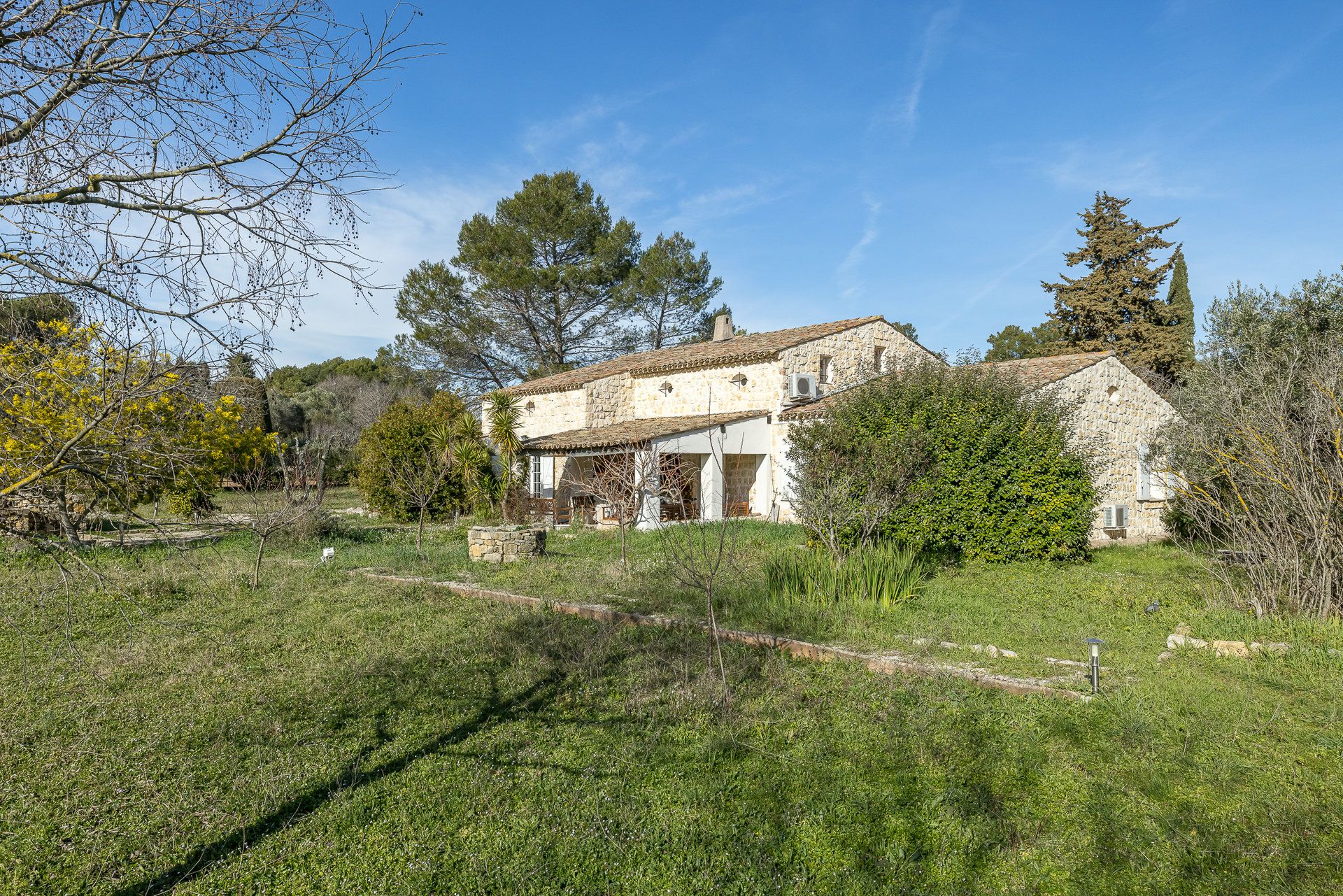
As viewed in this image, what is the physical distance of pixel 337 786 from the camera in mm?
4453

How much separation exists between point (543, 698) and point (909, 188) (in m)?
12.8

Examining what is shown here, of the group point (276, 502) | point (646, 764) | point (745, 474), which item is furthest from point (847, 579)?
point (745, 474)

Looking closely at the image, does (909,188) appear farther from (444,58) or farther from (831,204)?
(444,58)

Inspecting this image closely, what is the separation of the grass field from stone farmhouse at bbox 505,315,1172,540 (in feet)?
27.4

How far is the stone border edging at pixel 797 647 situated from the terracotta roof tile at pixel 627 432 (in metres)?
9.04

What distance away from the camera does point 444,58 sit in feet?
12.0

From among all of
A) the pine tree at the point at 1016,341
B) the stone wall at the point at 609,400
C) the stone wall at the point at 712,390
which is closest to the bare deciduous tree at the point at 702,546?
the stone wall at the point at 712,390

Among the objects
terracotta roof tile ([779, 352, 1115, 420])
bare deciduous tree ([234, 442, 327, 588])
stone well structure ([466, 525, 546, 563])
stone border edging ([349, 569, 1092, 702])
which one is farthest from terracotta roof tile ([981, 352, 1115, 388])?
bare deciduous tree ([234, 442, 327, 588])

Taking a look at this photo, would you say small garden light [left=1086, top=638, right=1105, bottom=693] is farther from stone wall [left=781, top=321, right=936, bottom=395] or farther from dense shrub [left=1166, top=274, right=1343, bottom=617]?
stone wall [left=781, top=321, right=936, bottom=395]

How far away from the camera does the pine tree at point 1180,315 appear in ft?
86.1

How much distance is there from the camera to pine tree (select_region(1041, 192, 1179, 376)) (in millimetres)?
26719

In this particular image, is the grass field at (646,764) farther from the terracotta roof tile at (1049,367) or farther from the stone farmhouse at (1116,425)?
the stone farmhouse at (1116,425)

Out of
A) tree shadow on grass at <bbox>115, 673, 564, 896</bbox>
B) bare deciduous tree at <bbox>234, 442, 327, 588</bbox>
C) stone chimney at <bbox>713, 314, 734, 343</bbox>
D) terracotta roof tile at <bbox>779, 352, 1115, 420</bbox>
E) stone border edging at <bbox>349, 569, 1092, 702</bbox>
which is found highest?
stone chimney at <bbox>713, 314, 734, 343</bbox>

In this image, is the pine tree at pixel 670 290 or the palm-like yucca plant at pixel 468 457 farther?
the pine tree at pixel 670 290
